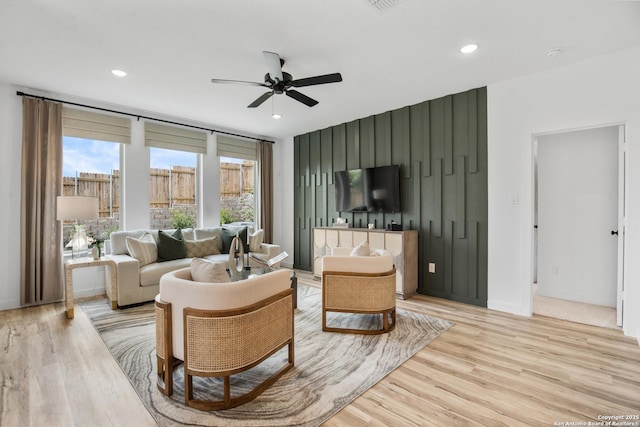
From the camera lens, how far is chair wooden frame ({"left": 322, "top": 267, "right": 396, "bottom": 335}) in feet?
9.95

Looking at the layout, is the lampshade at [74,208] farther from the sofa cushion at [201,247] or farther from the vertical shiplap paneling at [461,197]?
the vertical shiplap paneling at [461,197]

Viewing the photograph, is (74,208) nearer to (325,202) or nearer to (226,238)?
(226,238)

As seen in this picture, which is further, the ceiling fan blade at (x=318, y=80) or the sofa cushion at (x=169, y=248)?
the sofa cushion at (x=169, y=248)

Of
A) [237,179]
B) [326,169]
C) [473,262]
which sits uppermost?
[326,169]

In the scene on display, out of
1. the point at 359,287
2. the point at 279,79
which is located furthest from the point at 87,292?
the point at 279,79

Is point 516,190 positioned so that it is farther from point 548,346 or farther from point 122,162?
point 122,162

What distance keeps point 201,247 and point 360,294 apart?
282 cm

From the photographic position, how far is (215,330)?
1.86 metres

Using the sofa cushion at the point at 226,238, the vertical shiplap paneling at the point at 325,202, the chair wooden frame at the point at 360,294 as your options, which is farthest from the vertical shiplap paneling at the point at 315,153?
the chair wooden frame at the point at 360,294

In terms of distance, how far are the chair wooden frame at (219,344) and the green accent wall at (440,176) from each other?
9.44 ft

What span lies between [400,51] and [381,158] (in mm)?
2066

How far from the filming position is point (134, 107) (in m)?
4.55

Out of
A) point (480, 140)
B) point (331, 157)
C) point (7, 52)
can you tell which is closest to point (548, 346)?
point (480, 140)

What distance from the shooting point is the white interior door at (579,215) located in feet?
12.1
